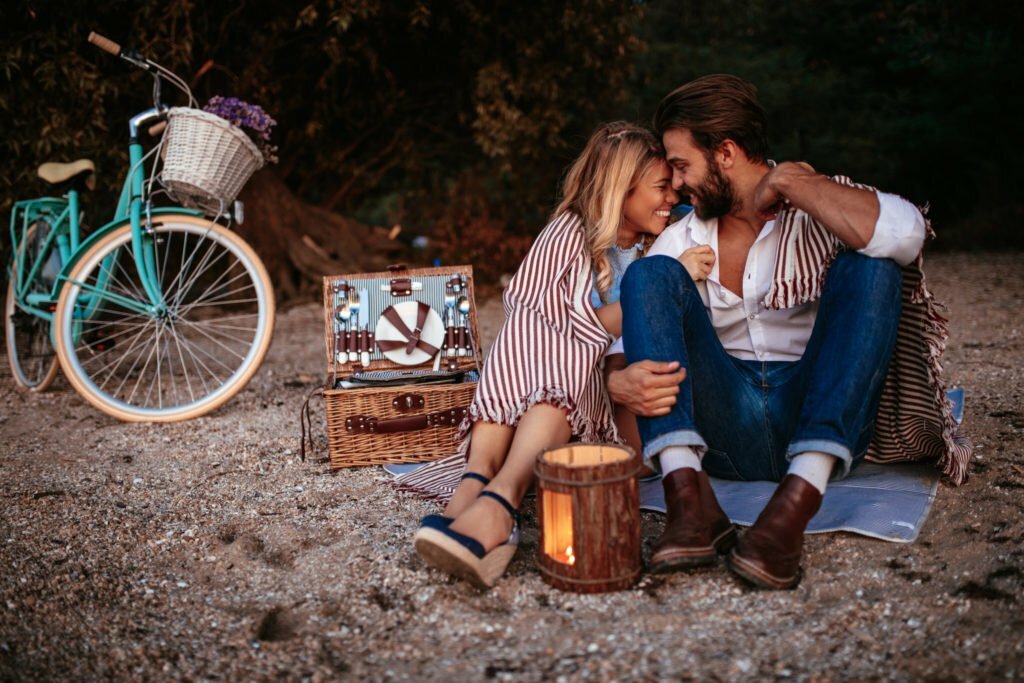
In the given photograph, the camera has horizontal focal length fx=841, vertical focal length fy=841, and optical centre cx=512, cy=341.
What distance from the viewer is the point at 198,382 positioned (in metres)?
4.28

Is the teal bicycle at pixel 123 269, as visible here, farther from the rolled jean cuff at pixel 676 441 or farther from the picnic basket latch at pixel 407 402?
the rolled jean cuff at pixel 676 441

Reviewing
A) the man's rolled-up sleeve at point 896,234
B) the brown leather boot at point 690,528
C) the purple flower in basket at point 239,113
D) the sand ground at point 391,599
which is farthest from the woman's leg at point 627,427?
the purple flower in basket at point 239,113

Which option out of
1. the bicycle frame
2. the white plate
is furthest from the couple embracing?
the bicycle frame

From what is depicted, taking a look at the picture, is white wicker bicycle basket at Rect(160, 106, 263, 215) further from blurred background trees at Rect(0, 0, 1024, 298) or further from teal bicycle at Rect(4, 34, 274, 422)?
blurred background trees at Rect(0, 0, 1024, 298)

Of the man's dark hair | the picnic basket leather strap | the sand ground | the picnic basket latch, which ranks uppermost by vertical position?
the man's dark hair

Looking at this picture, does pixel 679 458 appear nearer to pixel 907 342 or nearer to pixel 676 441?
pixel 676 441

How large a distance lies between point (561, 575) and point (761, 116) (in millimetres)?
1320

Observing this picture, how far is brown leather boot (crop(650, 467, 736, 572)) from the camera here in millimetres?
1759

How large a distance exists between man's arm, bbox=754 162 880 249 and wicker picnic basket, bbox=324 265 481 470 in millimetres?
1138

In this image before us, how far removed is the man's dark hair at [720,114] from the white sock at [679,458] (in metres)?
0.84

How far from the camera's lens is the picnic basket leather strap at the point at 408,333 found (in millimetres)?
2826

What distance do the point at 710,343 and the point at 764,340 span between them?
23cm

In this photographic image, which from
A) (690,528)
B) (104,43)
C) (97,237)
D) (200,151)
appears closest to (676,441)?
(690,528)

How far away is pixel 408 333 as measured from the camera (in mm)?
2832
